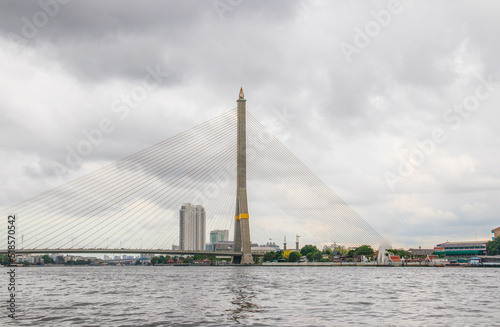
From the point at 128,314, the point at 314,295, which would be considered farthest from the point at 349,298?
the point at 128,314

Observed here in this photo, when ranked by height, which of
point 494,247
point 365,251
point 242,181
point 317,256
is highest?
point 242,181

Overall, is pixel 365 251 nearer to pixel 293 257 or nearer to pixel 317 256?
pixel 317 256

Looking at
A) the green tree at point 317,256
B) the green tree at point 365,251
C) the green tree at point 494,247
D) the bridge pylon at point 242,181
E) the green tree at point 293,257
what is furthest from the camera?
the green tree at point 317,256

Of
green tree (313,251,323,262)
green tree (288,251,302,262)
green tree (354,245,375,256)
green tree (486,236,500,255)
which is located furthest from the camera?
green tree (313,251,323,262)

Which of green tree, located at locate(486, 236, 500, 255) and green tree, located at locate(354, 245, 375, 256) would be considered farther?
green tree, located at locate(354, 245, 375, 256)

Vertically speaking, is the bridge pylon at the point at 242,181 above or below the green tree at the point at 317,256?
above

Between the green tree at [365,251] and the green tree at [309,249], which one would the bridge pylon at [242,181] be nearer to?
the green tree at [365,251]

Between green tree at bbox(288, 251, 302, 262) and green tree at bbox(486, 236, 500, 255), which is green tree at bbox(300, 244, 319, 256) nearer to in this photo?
green tree at bbox(288, 251, 302, 262)

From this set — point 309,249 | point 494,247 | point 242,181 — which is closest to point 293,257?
point 309,249

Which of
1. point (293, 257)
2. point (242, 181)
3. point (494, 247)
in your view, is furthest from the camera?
point (293, 257)

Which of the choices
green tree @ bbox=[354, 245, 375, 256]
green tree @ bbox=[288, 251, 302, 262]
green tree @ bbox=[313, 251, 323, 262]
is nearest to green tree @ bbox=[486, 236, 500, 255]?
green tree @ bbox=[354, 245, 375, 256]

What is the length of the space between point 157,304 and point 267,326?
9670 mm

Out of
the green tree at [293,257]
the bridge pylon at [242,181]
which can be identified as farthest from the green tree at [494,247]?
the bridge pylon at [242,181]

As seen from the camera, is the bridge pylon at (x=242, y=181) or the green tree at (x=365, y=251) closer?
the bridge pylon at (x=242, y=181)
